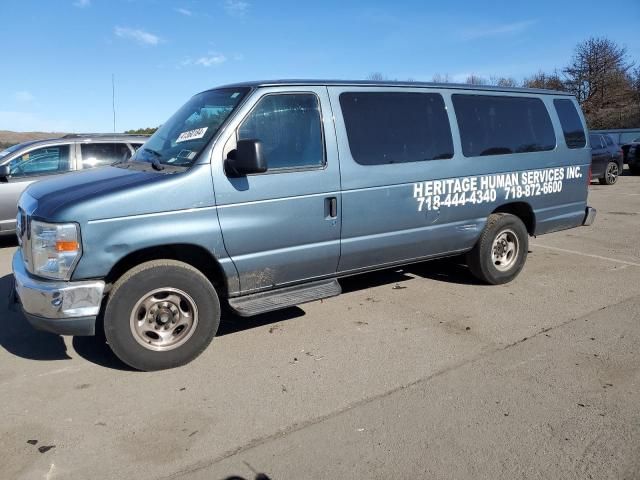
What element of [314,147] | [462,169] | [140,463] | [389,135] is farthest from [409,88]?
[140,463]

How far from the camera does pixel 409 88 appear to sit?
498 centimetres

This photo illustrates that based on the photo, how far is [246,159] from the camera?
148 inches

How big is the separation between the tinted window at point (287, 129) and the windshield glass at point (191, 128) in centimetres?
21

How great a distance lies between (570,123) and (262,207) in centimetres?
424

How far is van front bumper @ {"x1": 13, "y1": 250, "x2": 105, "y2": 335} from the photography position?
3463 mm

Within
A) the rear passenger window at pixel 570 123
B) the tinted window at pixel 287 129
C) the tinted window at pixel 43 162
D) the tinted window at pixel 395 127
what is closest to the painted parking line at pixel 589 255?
the rear passenger window at pixel 570 123

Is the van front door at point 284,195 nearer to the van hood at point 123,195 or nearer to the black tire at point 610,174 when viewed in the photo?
the van hood at point 123,195

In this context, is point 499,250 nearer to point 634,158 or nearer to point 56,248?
point 56,248

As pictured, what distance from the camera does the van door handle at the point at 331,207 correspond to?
4.35m

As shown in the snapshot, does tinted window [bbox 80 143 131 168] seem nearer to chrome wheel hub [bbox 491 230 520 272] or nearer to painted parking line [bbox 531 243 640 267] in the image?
chrome wheel hub [bbox 491 230 520 272]

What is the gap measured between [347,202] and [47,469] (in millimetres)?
2840

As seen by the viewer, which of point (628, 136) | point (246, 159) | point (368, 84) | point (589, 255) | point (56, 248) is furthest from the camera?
point (628, 136)

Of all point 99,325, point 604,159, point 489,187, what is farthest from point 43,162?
point 604,159

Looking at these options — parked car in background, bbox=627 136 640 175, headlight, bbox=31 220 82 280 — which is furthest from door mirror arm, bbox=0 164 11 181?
parked car in background, bbox=627 136 640 175
